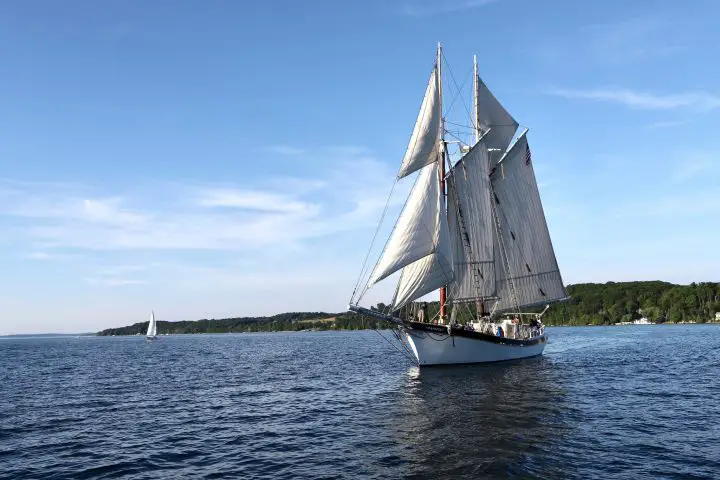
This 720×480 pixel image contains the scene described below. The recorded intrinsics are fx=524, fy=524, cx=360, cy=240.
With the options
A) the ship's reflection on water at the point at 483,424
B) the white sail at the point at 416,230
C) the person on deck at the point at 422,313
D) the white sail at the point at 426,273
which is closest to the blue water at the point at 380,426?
the ship's reflection on water at the point at 483,424

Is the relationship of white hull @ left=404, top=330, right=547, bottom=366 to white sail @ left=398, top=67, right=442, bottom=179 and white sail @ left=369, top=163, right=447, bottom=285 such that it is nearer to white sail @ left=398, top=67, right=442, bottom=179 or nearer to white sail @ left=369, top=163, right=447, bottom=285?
white sail @ left=369, top=163, right=447, bottom=285

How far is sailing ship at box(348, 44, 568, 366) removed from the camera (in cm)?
4641

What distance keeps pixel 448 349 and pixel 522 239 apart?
21.0 metres

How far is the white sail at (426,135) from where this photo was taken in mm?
49219

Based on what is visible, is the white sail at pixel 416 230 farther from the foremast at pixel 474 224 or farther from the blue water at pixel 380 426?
the blue water at pixel 380 426

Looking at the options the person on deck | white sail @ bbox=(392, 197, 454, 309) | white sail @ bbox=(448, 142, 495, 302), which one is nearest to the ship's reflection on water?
the person on deck

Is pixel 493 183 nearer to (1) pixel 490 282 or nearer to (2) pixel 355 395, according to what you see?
(1) pixel 490 282

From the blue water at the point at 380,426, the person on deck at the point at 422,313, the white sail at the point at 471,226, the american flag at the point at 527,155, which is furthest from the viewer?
the american flag at the point at 527,155

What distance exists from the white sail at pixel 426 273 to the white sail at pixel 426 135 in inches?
216

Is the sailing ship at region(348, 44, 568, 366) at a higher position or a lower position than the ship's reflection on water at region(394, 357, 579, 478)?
higher

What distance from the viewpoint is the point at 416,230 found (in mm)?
44969

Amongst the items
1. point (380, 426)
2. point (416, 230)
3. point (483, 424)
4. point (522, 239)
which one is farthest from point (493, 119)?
point (380, 426)

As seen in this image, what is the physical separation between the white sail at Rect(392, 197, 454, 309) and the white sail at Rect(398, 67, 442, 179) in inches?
216

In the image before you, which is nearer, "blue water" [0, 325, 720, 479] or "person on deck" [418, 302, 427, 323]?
"blue water" [0, 325, 720, 479]
